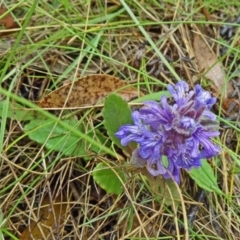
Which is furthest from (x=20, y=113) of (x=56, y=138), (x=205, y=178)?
(x=205, y=178)

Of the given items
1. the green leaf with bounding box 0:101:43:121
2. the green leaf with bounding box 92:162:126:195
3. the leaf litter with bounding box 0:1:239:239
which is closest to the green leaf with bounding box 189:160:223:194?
the leaf litter with bounding box 0:1:239:239

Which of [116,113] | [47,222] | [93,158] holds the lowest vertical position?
[47,222]

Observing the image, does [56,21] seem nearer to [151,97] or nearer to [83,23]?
[83,23]

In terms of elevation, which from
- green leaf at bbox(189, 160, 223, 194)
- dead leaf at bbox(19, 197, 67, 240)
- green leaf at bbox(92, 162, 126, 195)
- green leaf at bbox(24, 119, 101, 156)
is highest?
green leaf at bbox(24, 119, 101, 156)

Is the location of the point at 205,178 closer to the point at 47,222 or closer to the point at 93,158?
the point at 93,158

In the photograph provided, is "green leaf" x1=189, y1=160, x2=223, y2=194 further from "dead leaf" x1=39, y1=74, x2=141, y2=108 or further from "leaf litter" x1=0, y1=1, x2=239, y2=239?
"dead leaf" x1=39, y1=74, x2=141, y2=108
